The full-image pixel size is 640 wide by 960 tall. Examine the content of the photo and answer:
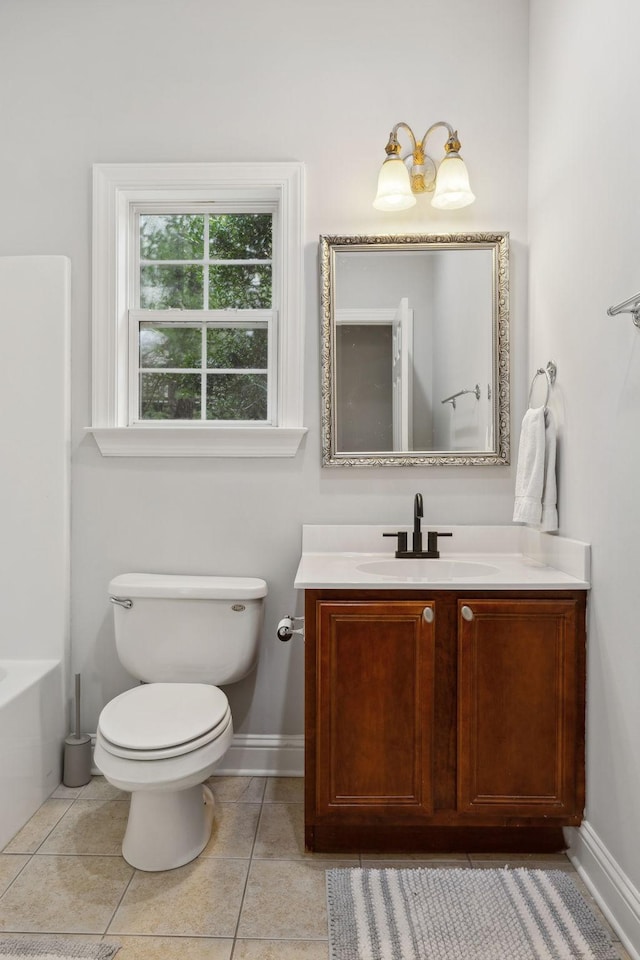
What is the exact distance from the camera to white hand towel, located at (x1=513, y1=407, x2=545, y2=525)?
1.96 metres

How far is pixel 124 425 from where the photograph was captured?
2344 millimetres

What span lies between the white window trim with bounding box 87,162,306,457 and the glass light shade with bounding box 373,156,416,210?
31 cm

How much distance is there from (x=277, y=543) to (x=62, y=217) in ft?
4.69

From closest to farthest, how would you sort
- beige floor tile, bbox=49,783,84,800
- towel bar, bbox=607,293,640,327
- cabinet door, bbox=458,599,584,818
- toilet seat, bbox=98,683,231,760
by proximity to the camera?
towel bar, bbox=607,293,640,327 < toilet seat, bbox=98,683,231,760 < cabinet door, bbox=458,599,584,818 < beige floor tile, bbox=49,783,84,800

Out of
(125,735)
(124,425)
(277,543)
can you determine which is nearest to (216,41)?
(124,425)

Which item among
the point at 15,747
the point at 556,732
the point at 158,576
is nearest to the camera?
the point at 556,732

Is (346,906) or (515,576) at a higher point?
(515,576)

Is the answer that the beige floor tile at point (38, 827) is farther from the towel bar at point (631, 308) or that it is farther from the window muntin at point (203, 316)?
the towel bar at point (631, 308)

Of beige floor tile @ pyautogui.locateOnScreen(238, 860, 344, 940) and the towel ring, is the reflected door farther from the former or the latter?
beige floor tile @ pyautogui.locateOnScreen(238, 860, 344, 940)

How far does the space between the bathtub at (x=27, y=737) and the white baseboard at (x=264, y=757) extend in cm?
17

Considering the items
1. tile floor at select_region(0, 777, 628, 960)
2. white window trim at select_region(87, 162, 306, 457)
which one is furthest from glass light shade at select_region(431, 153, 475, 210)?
tile floor at select_region(0, 777, 628, 960)

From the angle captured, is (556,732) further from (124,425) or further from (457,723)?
(124,425)

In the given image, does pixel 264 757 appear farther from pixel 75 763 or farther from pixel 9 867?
pixel 9 867

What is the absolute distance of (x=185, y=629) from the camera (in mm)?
2098
